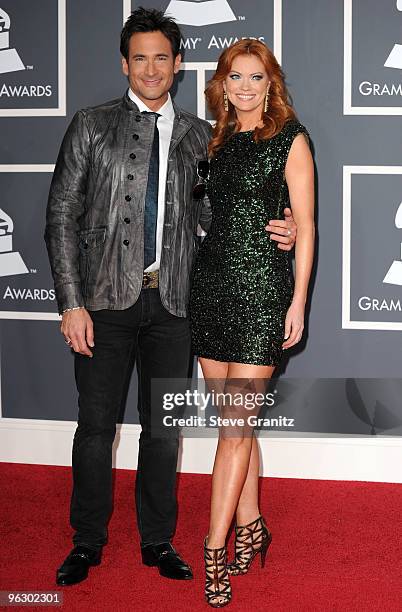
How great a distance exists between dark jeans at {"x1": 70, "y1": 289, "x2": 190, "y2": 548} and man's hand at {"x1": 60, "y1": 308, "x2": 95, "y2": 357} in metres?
0.04

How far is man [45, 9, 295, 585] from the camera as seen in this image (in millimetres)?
2875

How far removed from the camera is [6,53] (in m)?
4.07

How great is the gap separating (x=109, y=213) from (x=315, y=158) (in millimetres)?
1343

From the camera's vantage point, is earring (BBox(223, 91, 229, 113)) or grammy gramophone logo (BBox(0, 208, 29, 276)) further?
grammy gramophone logo (BBox(0, 208, 29, 276))

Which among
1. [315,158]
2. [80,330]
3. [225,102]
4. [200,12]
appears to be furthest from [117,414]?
[200,12]

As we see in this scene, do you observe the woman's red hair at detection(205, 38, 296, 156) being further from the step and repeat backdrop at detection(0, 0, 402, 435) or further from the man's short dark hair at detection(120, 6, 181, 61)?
the step and repeat backdrop at detection(0, 0, 402, 435)

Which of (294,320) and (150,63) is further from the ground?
(150,63)

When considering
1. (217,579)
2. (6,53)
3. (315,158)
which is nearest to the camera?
(217,579)

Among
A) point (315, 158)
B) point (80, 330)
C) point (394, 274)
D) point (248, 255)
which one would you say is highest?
point (315, 158)

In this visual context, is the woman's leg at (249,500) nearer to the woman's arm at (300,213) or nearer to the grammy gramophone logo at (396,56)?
the woman's arm at (300,213)

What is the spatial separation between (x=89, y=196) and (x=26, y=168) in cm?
131

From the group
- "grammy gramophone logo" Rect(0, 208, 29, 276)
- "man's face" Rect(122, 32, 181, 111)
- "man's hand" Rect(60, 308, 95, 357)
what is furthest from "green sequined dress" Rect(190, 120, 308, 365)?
"grammy gramophone logo" Rect(0, 208, 29, 276)

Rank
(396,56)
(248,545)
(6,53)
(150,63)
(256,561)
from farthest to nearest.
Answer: (6,53) < (396,56) < (256,561) < (248,545) < (150,63)

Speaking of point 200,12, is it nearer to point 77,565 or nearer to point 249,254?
point 249,254
